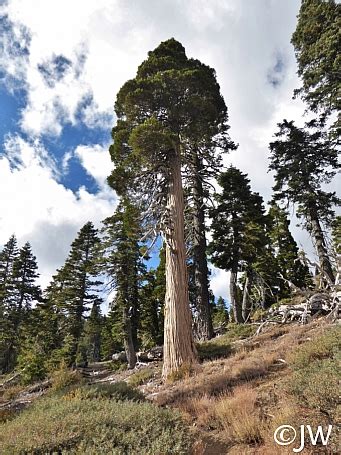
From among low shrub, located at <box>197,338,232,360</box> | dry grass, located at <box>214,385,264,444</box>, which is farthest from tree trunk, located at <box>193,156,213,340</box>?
dry grass, located at <box>214,385,264,444</box>

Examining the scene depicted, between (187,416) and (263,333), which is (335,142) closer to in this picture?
(263,333)

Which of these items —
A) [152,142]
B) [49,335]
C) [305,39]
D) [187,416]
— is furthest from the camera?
[49,335]

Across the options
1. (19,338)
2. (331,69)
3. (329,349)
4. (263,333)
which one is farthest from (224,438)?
(19,338)

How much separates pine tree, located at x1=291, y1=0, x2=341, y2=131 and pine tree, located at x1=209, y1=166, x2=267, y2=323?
649cm

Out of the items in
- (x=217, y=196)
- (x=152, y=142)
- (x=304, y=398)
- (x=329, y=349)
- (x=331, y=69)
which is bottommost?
(x=304, y=398)

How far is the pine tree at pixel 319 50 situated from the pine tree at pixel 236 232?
6.49m

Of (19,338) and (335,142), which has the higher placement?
(335,142)

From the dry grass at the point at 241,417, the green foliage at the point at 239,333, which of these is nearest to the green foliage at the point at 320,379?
the dry grass at the point at 241,417

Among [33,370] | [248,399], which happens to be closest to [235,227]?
[248,399]

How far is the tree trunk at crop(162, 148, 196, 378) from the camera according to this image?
889 cm

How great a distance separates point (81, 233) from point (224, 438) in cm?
2774

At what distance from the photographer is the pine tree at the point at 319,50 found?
488 inches

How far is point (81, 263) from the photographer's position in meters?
28.9

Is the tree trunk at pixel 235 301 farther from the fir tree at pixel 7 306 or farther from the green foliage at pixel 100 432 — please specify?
the fir tree at pixel 7 306
